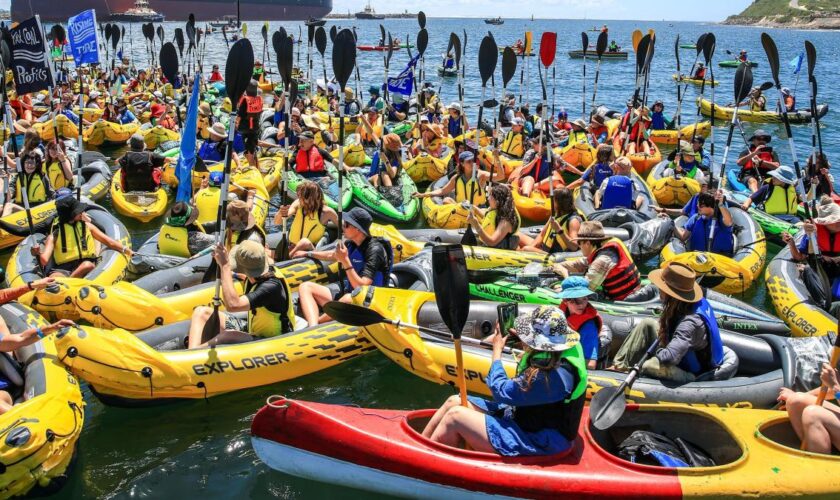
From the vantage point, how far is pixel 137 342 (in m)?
5.91

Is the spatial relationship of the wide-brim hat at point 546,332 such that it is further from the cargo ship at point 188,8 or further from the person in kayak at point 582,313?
the cargo ship at point 188,8

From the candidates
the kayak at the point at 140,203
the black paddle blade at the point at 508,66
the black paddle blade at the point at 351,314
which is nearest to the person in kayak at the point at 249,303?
the black paddle blade at the point at 351,314

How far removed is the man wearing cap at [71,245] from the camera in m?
8.06

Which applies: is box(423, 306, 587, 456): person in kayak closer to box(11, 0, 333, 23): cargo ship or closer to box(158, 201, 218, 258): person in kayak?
box(158, 201, 218, 258): person in kayak

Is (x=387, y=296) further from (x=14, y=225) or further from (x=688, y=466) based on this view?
(x=14, y=225)

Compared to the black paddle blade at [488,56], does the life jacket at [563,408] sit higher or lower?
lower

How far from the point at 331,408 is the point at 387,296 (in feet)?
5.83

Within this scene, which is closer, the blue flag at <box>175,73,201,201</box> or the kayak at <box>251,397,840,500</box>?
the kayak at <box>251,397,840,500</box>

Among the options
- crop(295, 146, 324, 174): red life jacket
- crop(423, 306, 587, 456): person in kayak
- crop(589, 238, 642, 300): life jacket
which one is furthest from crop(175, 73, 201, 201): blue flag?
crop(423, 306, 587, 456): person in kayak

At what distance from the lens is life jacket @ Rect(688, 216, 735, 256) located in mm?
9141

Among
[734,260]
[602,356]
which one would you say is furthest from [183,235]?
[734,260]

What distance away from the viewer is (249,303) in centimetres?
596

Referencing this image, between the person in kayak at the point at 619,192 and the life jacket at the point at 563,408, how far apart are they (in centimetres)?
658

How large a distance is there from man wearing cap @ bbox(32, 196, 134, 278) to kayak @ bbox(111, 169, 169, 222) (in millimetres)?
3130
